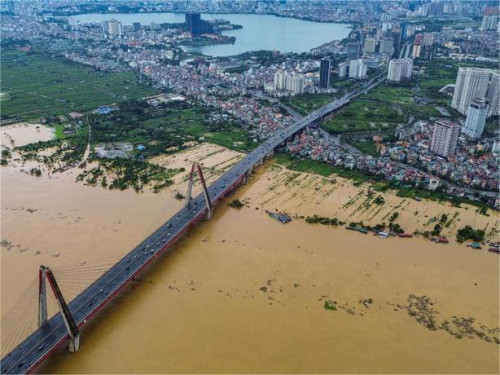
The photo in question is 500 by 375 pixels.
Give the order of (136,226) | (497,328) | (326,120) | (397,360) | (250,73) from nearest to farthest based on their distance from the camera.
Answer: (397,360) → (497,328) → (136,226) → (326,120) → (250,73)

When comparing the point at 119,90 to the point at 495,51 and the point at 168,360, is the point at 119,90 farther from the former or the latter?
the point at 495,51

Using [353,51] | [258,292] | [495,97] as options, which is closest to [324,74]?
[353,51]

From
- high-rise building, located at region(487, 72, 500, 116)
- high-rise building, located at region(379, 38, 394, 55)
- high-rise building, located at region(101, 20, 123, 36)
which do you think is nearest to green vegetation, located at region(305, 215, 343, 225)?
high-rise building, located at region(487, 72, 500, 116)

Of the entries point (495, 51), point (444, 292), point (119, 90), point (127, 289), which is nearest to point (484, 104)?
point (444, 292)

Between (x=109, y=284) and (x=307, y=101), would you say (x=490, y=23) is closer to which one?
(x=307, y=101)

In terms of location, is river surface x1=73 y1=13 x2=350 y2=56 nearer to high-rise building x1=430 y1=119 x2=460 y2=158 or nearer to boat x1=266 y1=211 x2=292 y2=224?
high-rise building x1=430 y1=119 x2=460 y2=158
